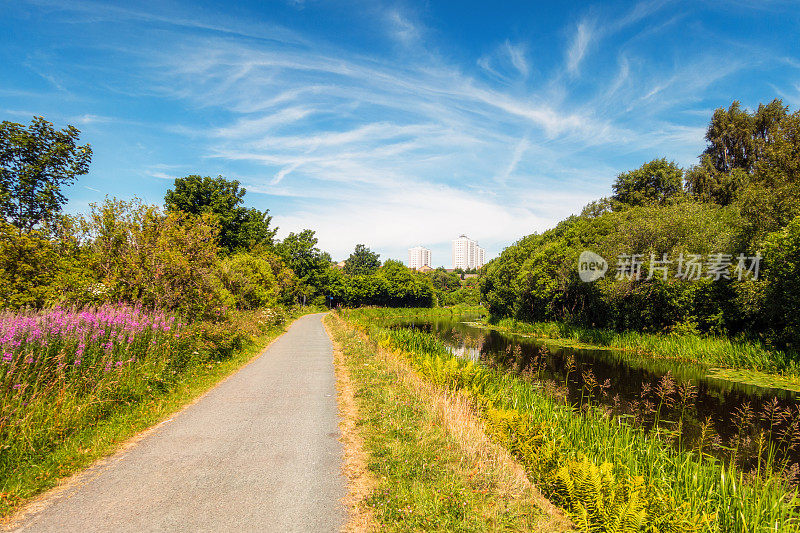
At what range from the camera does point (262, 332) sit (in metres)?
21.5

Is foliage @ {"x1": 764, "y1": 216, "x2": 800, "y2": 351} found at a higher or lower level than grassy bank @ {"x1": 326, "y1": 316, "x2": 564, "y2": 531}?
higher

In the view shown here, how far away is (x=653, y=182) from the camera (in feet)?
151

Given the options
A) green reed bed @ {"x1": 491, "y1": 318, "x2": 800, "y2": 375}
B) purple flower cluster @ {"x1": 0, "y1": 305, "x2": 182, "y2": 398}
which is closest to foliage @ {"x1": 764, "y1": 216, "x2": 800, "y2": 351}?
green reed bed @ {"x1": 491, "y1": 318, "x2": 800, "y2": 375}

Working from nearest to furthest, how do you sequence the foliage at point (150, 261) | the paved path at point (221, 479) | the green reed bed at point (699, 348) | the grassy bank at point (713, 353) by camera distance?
the paved path at point (221, 479)
the foliage at point (150, 261)
the grassy bank at point (713, 353)
the green reed bed at point (699, 348)

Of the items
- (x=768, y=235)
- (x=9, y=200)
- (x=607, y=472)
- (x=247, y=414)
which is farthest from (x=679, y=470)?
(x=9, y=200)

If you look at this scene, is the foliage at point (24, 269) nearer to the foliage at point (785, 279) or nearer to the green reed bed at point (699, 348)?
the green reed bed at point (699, 348)

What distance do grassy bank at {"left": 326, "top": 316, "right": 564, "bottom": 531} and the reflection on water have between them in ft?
10.7

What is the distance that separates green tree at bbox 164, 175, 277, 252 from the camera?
1547 inches

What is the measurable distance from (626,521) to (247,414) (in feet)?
21.7

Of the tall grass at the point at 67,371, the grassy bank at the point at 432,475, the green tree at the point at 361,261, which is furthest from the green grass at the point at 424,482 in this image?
the green tree at the point at 361,261

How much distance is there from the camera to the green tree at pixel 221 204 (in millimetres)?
39281

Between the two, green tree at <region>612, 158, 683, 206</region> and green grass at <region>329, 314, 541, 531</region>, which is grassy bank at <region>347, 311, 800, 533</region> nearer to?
green grass at <region>329, 314, 541, 531</region>

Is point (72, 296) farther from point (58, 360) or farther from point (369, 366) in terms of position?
point (369, 366)

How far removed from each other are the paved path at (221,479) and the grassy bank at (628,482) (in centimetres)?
291
